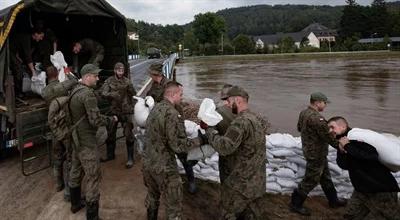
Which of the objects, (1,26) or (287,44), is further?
(287,44)

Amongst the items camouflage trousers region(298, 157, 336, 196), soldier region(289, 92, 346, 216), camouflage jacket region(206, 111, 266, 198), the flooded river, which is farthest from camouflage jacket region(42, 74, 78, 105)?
the flooded river

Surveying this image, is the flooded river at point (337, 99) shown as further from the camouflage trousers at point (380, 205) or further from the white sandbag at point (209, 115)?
the white sandbag at point (209, 115)

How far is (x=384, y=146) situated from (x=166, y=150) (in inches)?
76.1

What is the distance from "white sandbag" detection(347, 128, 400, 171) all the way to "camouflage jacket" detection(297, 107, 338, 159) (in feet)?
2.87

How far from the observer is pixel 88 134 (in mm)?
4324

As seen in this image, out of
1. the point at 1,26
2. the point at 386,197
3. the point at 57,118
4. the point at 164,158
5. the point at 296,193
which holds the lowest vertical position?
the point at 296,193

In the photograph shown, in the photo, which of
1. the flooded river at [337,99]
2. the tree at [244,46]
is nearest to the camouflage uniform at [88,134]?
the flooded river at [337,99]

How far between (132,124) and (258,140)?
3.13 metres

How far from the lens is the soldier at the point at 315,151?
4.54 m

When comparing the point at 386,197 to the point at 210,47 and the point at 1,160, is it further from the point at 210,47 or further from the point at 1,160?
the point at 210,47

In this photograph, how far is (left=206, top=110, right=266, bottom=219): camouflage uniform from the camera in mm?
3361

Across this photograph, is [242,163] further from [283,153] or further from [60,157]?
[60,157]

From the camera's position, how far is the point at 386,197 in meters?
3.69

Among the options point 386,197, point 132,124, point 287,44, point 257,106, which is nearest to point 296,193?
point 386,197
